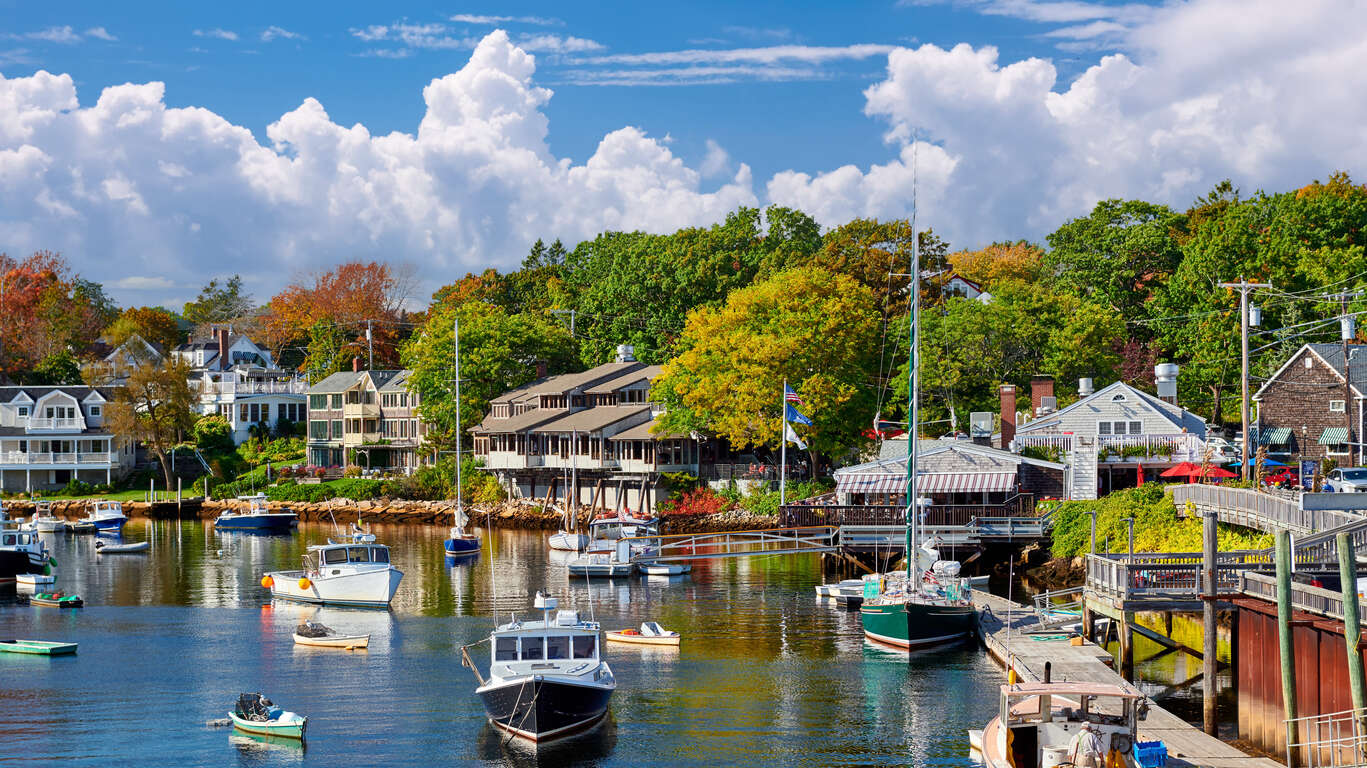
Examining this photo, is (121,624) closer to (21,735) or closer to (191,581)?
(191,581)

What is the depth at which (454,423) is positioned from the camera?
116m

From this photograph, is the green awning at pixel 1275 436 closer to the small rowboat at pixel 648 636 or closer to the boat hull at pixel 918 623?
the boat hull at pixel 918 623

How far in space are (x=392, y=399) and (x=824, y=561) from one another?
6688cm

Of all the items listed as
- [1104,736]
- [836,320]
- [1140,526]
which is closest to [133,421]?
[836,320]

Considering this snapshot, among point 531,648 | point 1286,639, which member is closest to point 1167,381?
point 1286,639

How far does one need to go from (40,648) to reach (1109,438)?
5105 cm

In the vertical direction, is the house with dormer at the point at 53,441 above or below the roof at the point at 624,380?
below

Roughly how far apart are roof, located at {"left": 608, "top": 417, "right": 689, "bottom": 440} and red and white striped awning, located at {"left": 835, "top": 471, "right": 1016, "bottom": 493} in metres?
25.4

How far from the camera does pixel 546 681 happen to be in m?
34.9

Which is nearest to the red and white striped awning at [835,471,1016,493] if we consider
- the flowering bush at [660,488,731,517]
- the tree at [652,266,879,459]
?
the tree at [652,266,879,459]

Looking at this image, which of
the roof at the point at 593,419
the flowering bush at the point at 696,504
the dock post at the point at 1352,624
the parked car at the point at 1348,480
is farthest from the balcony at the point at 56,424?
the dock post at the point at 1352,624

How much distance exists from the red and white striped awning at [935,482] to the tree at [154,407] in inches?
2979

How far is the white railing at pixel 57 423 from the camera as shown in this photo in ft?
410

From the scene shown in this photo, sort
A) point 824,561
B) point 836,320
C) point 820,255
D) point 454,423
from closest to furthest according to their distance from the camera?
point 824,561 → point 836,320 → point 820,255 → point 454,423
